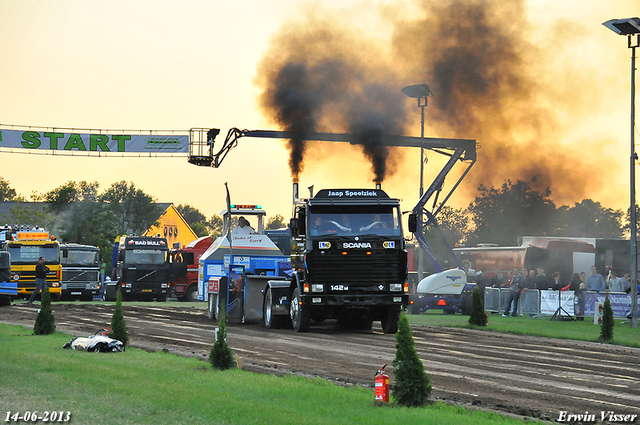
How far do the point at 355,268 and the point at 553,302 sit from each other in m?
11.8

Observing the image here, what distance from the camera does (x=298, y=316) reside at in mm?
21234

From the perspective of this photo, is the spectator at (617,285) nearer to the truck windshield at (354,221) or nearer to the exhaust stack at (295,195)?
the truck windshield at (354,221)

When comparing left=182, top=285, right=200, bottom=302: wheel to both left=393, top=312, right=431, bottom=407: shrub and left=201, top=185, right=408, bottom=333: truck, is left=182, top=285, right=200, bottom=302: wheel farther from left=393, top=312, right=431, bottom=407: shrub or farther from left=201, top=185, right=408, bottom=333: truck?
left=393, top=312, right=431, bottom=407: shrub

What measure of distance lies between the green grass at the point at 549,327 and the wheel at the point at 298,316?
5643 mm

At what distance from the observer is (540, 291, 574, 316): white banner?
28844 millimetres

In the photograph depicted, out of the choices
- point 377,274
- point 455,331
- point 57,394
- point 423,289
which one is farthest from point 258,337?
point 423,289

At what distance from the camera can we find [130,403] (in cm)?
888

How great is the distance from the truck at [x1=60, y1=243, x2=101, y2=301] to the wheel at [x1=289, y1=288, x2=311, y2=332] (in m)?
24.6

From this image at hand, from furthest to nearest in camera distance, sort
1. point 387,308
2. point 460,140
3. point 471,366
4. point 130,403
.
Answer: point 460,140 → point 387,308 → point 471,366 → point 130,403

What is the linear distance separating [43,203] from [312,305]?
96.0m

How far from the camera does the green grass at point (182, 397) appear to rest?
816 centimetres

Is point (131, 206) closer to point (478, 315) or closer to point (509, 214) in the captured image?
point (509, 214)

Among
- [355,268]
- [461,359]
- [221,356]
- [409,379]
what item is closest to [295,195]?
[355,268]

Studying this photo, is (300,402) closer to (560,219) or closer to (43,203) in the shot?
(560,219)
